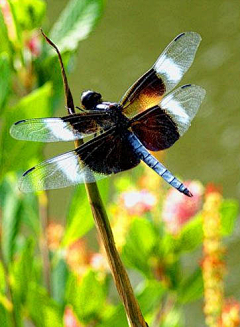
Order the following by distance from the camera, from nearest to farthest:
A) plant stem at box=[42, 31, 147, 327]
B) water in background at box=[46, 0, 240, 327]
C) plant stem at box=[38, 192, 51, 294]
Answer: plant stem at box=[42, 31, 147, 327] < plant stem at box=[38, 192, 51, 294] < water in background at box=[46, 0, 240, 327]

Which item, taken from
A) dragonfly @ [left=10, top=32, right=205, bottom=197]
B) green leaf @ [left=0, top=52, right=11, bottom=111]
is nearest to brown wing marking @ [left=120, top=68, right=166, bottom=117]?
dragonfly @ [left=10, top=32, right=205, bottom=197]

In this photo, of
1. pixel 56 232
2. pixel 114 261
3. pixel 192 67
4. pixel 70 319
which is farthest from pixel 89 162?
pixel 192 67

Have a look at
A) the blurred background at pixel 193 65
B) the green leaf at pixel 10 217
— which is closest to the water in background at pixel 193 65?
the blurred background at pixel 193 65

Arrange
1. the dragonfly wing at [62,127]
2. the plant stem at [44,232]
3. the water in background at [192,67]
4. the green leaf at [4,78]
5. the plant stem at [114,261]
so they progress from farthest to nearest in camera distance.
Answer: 1. the water in background at [192,67]
2. the plant stem at [44,232]
3. the green leaf at [4,78]
4. the dragonfly wing at [62,127]
5. the plant stem at [114,261]

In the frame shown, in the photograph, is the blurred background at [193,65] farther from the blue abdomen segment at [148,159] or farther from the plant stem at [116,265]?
the plant stem at [116,265]

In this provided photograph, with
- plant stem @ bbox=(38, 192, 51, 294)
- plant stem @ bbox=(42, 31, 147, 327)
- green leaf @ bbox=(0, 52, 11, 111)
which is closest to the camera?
plant stem @ bbox=(42, 31, 147, 327)

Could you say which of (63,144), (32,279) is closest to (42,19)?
(32,279)

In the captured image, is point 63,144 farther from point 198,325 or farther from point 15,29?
point 15,29

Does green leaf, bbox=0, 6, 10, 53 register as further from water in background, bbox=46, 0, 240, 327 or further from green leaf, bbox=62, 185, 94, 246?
water in background, bbox=46, 0, 240, 327
